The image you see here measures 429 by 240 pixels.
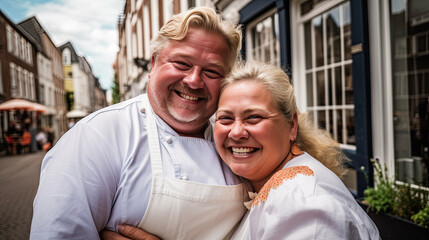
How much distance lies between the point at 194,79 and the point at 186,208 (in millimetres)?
663

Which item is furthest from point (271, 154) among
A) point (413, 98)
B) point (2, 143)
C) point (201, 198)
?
point (2, 143)

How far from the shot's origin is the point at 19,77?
22797mm

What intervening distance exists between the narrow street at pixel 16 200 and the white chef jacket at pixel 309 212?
4.05 metres

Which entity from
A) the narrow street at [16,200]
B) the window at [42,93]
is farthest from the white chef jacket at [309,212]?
the window at [42,93]

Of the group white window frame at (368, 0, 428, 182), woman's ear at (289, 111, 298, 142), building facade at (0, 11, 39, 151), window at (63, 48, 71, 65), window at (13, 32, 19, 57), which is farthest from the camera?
window at (63, 48, 71, 65)

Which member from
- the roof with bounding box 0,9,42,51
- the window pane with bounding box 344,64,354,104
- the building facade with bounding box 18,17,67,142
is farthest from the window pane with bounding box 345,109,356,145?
the building facade with bounding box 18,17,67,142

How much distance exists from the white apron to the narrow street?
12.0 feet

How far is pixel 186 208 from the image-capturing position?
1305 millimetres

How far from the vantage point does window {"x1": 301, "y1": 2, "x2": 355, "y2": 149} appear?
3.70m

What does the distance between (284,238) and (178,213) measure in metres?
0.45

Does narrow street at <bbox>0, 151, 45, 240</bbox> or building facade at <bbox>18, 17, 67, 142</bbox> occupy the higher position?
building facade at <bbox>18, 17, 67, 142</bbox>

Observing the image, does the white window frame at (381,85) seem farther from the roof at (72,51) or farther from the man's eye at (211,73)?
the roof at (72,51)

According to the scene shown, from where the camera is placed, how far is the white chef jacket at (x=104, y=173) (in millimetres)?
1139

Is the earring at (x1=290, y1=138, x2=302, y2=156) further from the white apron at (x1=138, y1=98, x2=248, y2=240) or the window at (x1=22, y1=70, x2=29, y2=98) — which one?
the window at (x1=22, y1=70, x2=29, y2=98)
